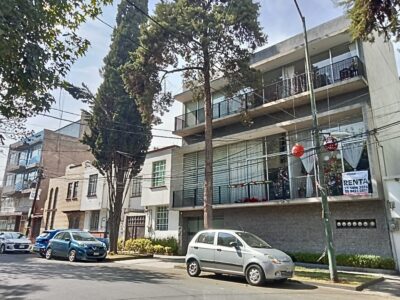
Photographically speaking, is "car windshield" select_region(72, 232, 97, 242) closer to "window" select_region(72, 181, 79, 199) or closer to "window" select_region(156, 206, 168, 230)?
"window" select_region(156, 206, 168, 230)

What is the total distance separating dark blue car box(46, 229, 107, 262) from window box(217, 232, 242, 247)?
344 inches

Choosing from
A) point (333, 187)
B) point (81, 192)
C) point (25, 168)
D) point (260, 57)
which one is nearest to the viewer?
point (333, 187)

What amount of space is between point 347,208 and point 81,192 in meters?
23.6

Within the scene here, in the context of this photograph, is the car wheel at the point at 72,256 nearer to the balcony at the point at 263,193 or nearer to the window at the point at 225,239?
the balcony at the point at 263,193

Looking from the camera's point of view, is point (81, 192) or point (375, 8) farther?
point (81, 192)

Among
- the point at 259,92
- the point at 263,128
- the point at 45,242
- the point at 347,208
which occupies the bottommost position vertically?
the point at 45,242

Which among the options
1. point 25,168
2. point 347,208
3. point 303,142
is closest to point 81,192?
point 25,168

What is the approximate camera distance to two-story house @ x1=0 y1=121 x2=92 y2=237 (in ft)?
125

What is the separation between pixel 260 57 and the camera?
20.0 metres

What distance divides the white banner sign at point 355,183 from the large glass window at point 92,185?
21.5m

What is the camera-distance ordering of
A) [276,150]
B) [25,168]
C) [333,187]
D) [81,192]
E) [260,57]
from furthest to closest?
[25,168], [81,192], [260,57], [276,150], [333,187]

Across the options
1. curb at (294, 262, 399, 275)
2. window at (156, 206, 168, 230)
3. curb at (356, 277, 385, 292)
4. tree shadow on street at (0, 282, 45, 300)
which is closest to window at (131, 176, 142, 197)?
window at (156, 206, 168, 230)

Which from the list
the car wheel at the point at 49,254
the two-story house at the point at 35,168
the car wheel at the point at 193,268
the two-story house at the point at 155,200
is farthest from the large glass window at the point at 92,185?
the car wheel at the point at 193,268

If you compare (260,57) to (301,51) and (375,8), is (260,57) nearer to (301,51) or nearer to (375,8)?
(301,51)
